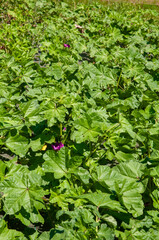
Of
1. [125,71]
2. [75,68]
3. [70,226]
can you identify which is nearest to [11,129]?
[70,226]

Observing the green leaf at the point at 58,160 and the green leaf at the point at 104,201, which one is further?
the green leaf at the point at 58,160

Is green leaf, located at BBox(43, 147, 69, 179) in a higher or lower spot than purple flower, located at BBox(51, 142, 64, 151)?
higher

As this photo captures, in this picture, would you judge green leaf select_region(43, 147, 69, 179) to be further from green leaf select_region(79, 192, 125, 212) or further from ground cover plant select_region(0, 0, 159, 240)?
green leaf select_region(79, 192, 125, 212)

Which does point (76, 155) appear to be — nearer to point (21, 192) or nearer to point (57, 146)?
point (57, 146)

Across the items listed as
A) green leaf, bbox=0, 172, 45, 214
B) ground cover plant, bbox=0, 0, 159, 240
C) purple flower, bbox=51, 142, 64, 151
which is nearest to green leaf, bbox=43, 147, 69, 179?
ground cover plant, bbox=0, 0, 159, 240

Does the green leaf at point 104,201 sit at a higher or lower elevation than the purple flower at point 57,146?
higher

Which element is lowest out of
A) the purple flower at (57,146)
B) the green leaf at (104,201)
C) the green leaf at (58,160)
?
the purple flower at (57,146)

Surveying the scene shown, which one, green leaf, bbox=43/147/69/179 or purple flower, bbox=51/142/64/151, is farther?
purple flower, bbox=51/142/64/151

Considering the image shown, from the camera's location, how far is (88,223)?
1.35m

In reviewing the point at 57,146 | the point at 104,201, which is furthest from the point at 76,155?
the point at 104,201

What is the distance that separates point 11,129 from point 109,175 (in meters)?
0.83

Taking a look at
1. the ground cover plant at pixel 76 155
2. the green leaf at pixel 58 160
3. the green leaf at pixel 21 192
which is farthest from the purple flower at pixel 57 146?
the green leaf at pixel 21 192

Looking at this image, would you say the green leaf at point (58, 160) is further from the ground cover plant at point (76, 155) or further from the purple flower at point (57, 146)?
the purple flower at point (57, 146)

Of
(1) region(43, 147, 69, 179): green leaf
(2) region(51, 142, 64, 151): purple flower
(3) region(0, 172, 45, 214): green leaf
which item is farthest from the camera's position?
(2) region(51, 142, 64, 151): purple flower
